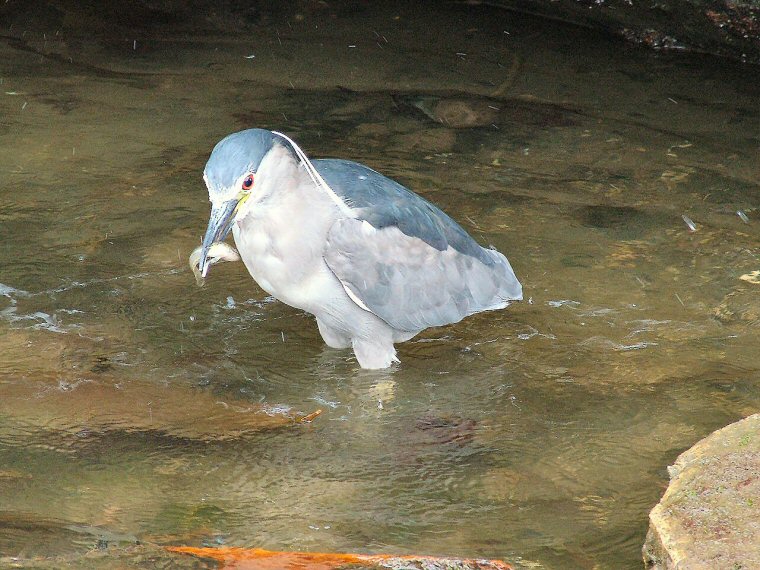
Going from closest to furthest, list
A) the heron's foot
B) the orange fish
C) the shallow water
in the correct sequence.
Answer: the orange fish
the shallow water
the heron's foot

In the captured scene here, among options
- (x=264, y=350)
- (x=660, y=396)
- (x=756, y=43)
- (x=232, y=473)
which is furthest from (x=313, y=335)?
(x=756, y=43)

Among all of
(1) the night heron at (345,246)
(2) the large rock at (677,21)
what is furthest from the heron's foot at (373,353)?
(2) the large rock at (677,21)

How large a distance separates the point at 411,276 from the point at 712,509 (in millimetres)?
1747

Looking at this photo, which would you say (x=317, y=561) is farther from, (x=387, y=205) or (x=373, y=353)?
(x=387, y=205)

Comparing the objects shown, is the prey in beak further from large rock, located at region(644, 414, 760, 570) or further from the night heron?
large rock, located at region(644, 414, 760, 570)

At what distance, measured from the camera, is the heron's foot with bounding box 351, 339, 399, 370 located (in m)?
4.21

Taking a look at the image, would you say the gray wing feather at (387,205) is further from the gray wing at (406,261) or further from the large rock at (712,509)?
the large rock at (712,509)

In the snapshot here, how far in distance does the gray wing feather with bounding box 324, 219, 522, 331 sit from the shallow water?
20cm

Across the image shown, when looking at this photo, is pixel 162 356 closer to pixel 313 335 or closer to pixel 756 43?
pixel 313 335

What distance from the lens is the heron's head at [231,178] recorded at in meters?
3.54

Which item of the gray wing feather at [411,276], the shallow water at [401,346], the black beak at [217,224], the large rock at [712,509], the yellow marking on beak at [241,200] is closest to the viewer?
the large rock at [712,509]

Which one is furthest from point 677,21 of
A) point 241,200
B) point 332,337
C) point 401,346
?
point 241,200

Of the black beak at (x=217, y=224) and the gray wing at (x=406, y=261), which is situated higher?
the black beak at (x=217, y=224)

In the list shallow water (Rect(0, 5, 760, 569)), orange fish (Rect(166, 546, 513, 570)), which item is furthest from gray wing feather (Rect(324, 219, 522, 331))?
orange fish (Rect(166, 546, 513, 570))
